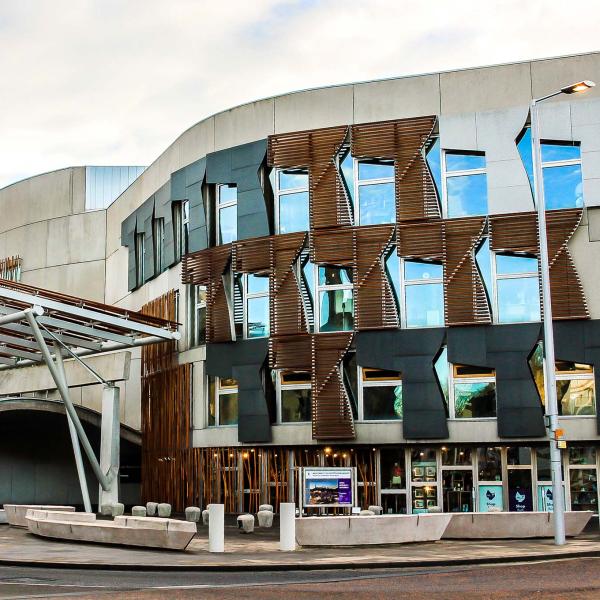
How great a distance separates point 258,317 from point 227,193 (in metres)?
5.36

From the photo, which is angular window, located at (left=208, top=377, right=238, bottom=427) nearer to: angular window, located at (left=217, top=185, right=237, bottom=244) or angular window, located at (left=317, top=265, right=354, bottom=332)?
angular window, located at (left=317, top=265, right=354, bottom=332)

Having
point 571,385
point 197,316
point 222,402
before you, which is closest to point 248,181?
point 197,316

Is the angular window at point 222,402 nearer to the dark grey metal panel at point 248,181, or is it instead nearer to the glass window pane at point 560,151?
the dark grey metal panel at point 248,181

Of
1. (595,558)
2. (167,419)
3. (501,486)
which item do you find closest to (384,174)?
(501,486)

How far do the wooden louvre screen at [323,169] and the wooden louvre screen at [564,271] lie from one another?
23.6ft

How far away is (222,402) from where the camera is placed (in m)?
38.8

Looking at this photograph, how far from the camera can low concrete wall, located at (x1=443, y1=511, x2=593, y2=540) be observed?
25.0m

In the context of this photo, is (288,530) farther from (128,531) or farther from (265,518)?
→ (265,518)

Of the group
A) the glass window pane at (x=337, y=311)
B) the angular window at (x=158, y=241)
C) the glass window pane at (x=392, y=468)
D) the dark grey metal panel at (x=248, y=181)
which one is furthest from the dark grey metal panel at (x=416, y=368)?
the angular window at (x=158, y=241)

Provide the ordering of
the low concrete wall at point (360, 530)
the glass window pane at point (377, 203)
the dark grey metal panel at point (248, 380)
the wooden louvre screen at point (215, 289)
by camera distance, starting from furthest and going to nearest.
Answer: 1. the wooden louvre screen at point (215, 289)
2. the dark grey metal panel at point (248, 380)
3. the glass window pane at point (377, 203)
4. the low concrete wall at point (360, 530)

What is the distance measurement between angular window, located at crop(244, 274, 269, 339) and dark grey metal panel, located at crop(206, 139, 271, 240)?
5.67ft

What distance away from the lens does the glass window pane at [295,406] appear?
3644cm

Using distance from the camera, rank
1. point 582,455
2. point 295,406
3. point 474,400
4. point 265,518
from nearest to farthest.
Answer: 1. point 265,518
2. point 582,455
3. point 474,400
4. point 295,406

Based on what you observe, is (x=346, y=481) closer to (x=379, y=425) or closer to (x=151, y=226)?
(x=379, y=425)
